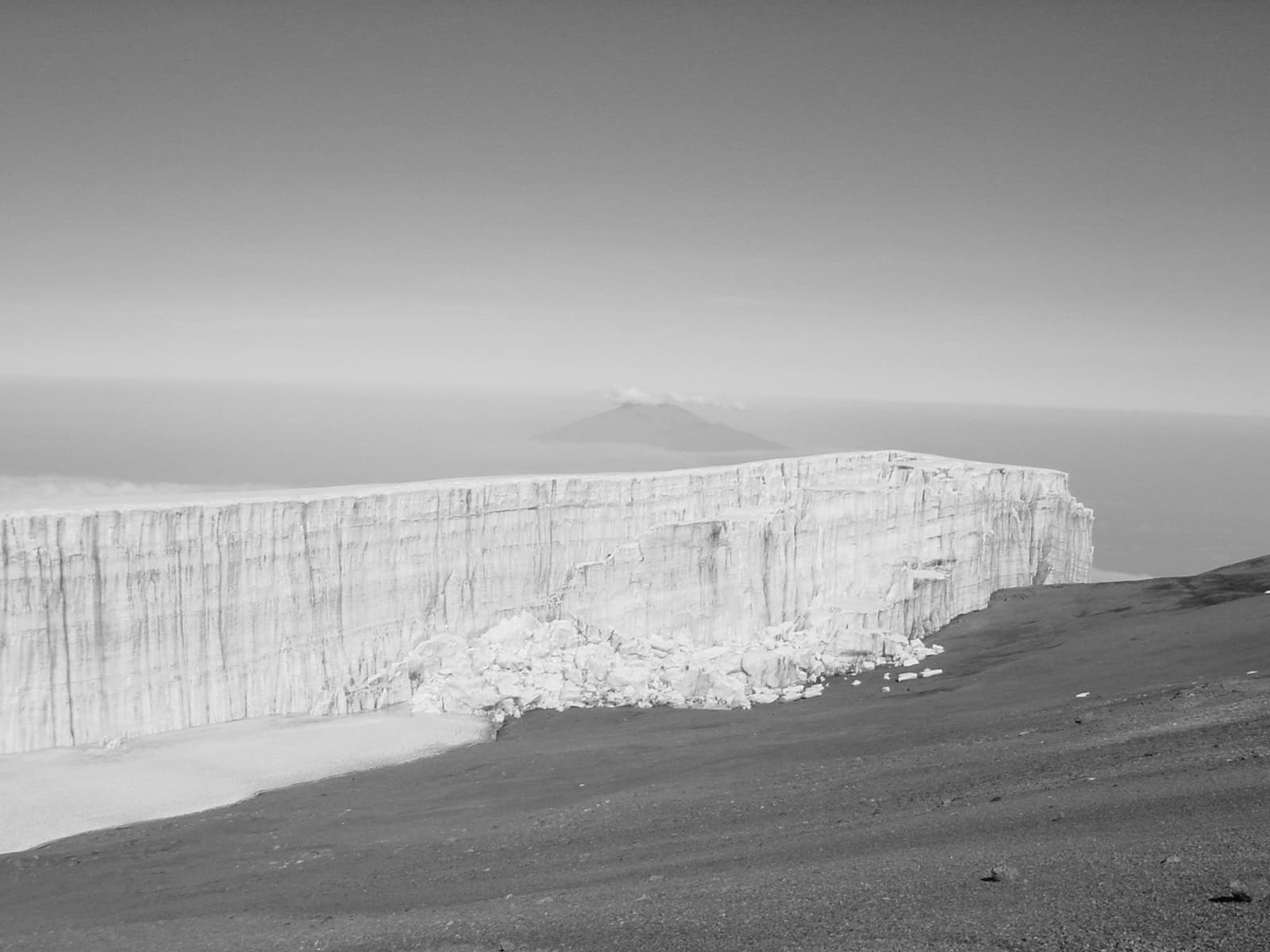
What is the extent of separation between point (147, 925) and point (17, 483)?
7148 centimetres

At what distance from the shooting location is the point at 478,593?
39562 mm

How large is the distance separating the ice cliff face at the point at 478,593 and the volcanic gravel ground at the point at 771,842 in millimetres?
8648

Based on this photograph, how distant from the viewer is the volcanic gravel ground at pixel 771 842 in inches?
441

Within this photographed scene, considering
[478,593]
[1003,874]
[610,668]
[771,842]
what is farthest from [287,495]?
[1003,874]

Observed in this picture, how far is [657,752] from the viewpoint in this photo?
86.2 feet

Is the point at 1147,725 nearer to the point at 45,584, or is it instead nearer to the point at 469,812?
the point at 469,812

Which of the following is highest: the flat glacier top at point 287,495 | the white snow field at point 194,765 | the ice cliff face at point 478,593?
the flat glacier top at point 287,495

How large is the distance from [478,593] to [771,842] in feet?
85.0

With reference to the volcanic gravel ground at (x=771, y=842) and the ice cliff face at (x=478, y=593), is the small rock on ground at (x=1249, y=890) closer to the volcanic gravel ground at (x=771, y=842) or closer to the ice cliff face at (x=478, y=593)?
the volcanic gravel ground at (x=771, y=842)

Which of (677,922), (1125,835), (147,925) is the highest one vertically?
(1125,835)

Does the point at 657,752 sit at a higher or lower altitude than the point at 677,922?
lower

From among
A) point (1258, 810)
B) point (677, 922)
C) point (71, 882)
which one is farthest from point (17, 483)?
point (1258, 810)

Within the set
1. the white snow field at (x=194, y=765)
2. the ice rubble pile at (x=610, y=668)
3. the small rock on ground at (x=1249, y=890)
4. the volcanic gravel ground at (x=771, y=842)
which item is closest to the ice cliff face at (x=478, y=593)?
the ice rubble pile at (x=610, y=668)

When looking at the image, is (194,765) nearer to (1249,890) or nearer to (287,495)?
(287,495)
